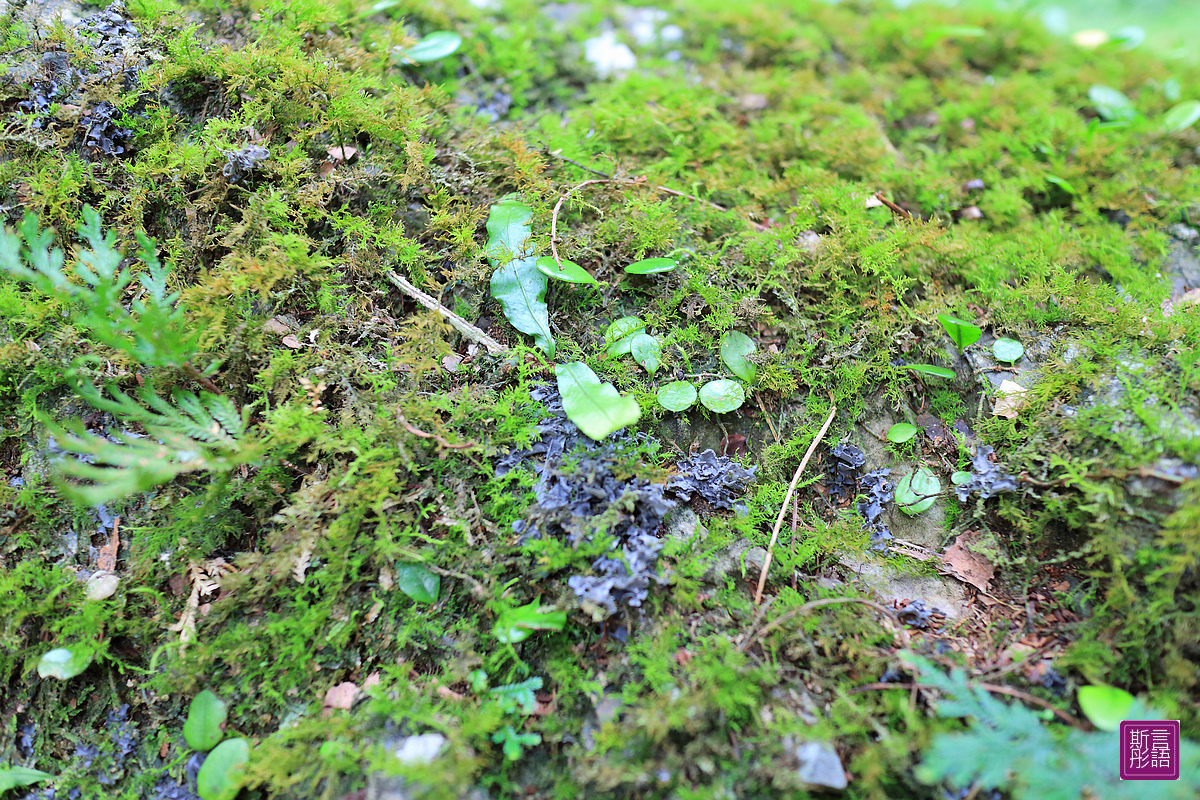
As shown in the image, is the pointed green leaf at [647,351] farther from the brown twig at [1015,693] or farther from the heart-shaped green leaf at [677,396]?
the brown twig at [1015,693]

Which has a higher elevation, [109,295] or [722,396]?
[109,295]

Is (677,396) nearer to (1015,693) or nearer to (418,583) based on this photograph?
(418,583)

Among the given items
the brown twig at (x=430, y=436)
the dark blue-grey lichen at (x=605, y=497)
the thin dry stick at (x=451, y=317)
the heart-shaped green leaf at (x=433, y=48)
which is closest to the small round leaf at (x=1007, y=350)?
the dark blue-grey lichen at (x=605, y=497)

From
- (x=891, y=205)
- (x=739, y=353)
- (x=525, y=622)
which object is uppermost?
(x=891, y=205)

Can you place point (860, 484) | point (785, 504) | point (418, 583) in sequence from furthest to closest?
point (860, 484) < point (785, 504) < point (418, 583)

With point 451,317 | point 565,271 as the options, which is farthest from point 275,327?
point 565,271

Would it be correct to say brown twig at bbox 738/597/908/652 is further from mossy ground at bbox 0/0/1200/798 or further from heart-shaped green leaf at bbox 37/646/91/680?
heart-shaped green leaf at bbox 37/646/91/680

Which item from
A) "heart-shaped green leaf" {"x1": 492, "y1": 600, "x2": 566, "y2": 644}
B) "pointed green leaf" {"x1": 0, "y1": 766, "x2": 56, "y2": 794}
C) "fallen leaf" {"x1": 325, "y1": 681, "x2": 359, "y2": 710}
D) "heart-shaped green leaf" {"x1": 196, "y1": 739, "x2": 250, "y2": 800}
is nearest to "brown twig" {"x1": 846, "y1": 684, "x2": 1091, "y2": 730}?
"heart-shaped green leaf" {"x1": 492, "y1": 600, "x2": 566, "y2": 644}

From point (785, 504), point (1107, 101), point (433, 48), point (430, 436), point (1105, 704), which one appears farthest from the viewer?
point (1107, 101)

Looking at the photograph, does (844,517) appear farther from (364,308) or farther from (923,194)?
(364,308)
